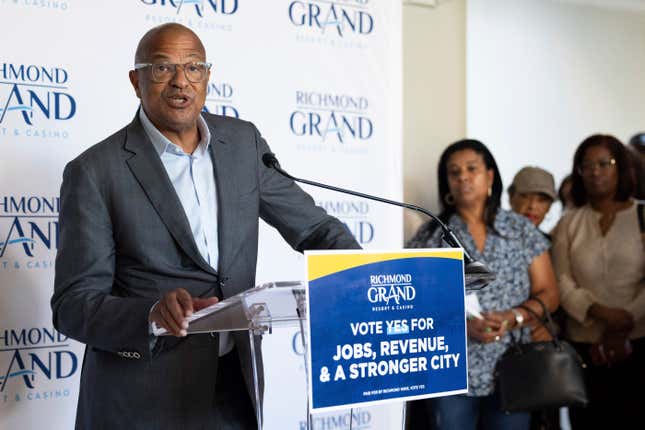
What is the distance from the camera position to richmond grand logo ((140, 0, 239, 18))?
10.4 feet

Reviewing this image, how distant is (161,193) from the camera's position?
2.03 m

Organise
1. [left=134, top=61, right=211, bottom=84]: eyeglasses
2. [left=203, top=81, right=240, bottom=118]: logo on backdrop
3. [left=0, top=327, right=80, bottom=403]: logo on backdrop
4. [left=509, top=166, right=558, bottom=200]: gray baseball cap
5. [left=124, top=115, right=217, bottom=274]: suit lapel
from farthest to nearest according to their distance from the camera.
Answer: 1. [left=509, top=166, right=558, bottom=200]: gray baseball cap
2. [left=203, top=81, right=240, bottom=118]: logo on backdrop
3. [left=0, top=327, right=80, bottom=403]: logo on backdrop
4. [left=134, top=61, right=211, bottom=84]: eyeglasses
5. [left=124, top=115, right=217, bottom=274]: suit lapel

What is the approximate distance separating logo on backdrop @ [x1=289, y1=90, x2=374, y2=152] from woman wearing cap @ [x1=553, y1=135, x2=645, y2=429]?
3.96 feet

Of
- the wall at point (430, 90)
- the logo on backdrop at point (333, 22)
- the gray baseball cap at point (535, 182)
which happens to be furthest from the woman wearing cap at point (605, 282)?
the logo on backdrop at point (333, 22)

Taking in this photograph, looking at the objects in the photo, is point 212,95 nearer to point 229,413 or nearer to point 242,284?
point 242,284

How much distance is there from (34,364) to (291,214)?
1.22 metres

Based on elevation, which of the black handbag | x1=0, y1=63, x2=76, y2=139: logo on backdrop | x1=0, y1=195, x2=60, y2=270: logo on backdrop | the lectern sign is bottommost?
the black handbag

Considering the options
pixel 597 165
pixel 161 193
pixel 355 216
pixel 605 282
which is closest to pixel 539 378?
pixel 605 282

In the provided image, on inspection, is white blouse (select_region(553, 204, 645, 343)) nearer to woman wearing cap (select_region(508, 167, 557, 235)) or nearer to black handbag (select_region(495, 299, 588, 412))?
woman wearing cap (select_region(508, 167, 557, 235))

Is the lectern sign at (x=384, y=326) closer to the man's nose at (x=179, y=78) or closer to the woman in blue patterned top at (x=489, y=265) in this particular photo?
the man's nose at (x=179, y=78)

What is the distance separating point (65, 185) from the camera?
203 cm

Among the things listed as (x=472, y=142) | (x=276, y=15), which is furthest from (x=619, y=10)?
(x=276, y=15)

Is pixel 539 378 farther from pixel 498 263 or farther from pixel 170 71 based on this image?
pixel 170 71

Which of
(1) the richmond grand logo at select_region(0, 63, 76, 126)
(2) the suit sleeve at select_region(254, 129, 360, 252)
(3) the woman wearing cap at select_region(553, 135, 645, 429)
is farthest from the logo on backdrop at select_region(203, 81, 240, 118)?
(3) the woman wearing cap at select_region(553, 135, 645, 429)
